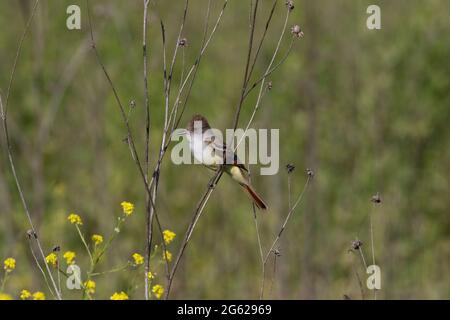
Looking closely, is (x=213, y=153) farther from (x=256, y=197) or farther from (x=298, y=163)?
(x=298, y=163)

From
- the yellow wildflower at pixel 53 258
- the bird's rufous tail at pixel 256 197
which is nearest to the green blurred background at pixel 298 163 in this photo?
the bird's rufous tail at pixel 256 197

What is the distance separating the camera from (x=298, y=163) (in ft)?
22.7

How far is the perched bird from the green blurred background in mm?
2128

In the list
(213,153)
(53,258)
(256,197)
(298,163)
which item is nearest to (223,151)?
(213,153)

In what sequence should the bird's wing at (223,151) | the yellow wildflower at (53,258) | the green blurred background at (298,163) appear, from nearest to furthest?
the yellow wildflower at (53,258), the bird's wing at (223,151), the green blurred background at (298,163)

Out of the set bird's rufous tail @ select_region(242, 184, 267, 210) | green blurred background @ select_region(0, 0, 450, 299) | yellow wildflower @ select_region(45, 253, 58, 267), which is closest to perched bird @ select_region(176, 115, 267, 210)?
bird's rufous tail @ select_region(242, 184, 267, 210)

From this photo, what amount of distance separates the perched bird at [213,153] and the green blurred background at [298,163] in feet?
6.98

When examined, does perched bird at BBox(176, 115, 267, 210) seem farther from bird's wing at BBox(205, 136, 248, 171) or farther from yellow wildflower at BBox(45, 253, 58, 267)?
yellow wildflower at BBox(45, 253, 58, 267)

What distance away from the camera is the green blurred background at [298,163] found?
6.27 m

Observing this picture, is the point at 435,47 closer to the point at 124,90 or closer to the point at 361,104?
the point at 361,104

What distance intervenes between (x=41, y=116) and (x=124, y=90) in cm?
75

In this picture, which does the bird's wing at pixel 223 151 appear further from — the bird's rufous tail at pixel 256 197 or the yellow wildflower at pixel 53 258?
the yellow wildflower at pixel 53 258

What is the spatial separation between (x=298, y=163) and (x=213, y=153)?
3091 mm

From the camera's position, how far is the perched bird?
3898 millimetres
